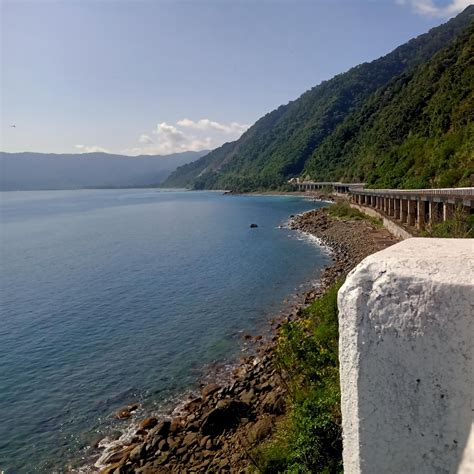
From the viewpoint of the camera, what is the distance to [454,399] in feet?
8.86

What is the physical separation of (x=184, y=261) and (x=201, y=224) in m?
32.8

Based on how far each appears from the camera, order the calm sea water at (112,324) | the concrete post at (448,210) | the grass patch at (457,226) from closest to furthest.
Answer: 1. the calm sea water at (112,324)
2. the grass patch at (457,226)
3. the concrete post at (448,210)

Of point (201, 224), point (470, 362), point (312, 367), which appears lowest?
point (201, 224)

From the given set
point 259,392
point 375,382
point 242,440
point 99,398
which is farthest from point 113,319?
point 375,382

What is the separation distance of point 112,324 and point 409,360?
73.2ft

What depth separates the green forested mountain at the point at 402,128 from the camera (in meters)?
49.8

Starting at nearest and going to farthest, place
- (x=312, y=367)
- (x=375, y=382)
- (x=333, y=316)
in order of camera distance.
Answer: (x=375, y=382) < (x=312, y=367) < (x=333, y=316)

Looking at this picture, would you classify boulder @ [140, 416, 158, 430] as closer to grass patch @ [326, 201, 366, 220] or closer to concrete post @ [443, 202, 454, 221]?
concrete post @ [443, 202, 454, 221]

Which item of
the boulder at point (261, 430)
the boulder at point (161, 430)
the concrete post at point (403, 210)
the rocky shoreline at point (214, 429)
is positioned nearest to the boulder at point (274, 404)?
the rocky shoreline at point (214, 429)

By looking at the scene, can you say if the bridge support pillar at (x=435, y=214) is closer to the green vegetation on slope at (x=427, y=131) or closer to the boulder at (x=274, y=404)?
the green vegetation on slope at (x=427, y=131)

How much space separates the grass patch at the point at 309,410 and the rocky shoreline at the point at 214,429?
32.6 inches

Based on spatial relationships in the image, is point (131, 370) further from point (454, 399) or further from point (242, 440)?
point (454, 399)

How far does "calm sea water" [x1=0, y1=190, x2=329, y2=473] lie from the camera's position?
1436cm

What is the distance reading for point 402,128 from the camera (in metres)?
77.6
